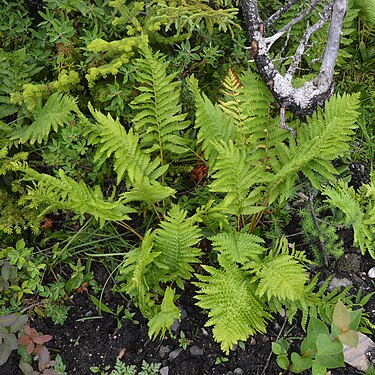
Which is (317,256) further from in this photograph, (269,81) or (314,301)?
(269,81)

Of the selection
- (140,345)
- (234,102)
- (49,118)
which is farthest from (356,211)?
(49,118)

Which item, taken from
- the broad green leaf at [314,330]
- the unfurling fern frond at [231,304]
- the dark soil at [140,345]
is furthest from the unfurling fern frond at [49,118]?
the broad green leaf at [314,330]

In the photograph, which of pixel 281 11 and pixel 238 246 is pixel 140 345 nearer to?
pixel 238 246

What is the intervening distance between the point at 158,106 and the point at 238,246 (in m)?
0.77

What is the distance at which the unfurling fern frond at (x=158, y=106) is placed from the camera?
2350 mm

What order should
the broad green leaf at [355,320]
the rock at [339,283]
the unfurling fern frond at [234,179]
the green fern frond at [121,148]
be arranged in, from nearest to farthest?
the broad green leaf at [355,320]
the unfurling fern frond at [234,179]
the green fern frond at [121,148]
the rock at [339,283]

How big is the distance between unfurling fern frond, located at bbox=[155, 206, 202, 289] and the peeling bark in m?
0.77

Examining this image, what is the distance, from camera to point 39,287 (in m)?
2.37

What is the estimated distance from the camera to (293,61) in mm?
2420

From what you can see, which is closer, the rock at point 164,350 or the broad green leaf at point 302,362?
the broad green leaf at point 302,362

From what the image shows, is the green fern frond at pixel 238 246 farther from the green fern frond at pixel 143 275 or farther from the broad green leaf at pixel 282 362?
the broad green leaf at pixel 282 362

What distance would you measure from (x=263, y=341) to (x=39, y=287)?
43.0 inches

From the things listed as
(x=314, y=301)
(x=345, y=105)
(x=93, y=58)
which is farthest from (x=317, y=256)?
(x=93, y=58)

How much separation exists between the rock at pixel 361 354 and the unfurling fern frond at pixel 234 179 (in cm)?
80
